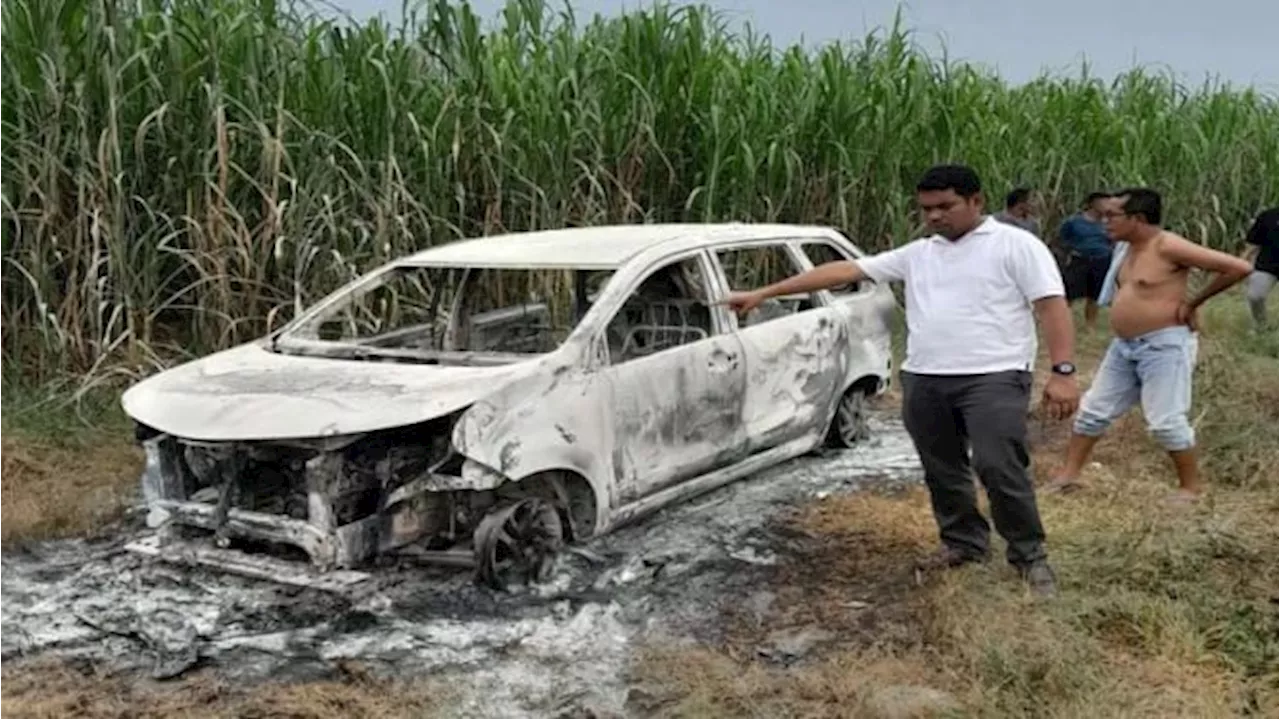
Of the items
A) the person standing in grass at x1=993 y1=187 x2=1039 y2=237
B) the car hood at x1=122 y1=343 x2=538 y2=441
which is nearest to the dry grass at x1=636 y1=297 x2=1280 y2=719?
the car hood at x1=122 y1=343 x2=538 y2=441

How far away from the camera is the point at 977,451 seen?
4.82 metres

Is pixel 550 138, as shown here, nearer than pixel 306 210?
No

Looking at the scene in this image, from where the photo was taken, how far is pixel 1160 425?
604cm

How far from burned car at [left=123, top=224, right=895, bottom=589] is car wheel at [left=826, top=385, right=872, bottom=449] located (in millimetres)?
484

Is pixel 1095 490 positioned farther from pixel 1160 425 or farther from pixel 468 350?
pixel 468 350

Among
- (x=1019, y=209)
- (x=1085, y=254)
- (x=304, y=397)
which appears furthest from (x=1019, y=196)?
(x=304, y=397)

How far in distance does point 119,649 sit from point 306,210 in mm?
3543

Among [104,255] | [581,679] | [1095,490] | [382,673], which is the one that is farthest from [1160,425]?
[104,255]

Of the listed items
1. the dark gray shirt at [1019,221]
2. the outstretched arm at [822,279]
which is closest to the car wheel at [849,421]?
the outstretched arm at [822,279]

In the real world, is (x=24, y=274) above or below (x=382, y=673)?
above

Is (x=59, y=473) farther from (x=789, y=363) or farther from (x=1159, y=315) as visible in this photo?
(x=1159, y=315)

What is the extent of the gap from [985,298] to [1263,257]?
8368 millimetres

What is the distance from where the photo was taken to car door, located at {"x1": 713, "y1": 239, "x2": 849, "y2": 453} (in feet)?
21.0

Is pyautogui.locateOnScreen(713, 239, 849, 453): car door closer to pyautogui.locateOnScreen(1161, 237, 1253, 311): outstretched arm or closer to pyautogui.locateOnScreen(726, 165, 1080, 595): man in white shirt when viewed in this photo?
pyautogui.locateOnScreen(726, 165, 1080, 595): man in white shirt
